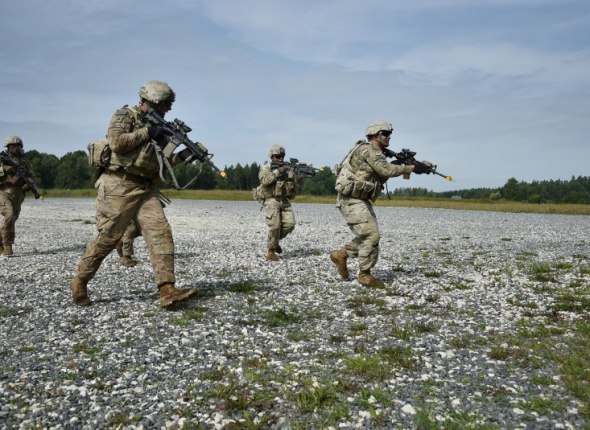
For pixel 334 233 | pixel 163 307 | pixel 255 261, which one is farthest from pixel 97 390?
pixel 334 233

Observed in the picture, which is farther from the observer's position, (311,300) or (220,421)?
(311,300)

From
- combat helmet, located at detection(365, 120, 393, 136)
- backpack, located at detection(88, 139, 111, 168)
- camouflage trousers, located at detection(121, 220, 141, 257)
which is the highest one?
combat helmet, located at detection(365, 120, 393, 136)

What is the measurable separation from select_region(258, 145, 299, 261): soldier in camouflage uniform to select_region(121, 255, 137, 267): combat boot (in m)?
4.33

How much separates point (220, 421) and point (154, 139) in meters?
5.86

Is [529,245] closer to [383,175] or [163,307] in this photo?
[383,175]

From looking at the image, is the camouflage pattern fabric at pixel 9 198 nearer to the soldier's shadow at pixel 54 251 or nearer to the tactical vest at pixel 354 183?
the soldier's shadow at pixel 54 251

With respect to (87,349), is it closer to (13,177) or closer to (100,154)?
(100,154)

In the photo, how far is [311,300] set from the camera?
35.8 feet

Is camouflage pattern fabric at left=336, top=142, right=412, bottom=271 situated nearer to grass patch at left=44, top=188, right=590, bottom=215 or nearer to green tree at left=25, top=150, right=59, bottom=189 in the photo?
grass patch at left=44, top=188, right=590, bottom=215

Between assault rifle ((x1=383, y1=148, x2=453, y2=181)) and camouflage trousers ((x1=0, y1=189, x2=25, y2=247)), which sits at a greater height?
assault rifle ((x1=383, y1=148, x2=453, y2=181))

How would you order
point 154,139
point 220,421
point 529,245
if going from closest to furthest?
point 220,421, point 154,139, point 529,245

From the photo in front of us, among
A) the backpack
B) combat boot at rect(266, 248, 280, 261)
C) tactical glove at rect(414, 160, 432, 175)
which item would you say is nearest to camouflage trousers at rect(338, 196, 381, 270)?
tactical glove at rect(414, 160, 432, 175)

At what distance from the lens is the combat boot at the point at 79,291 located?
10.1 meters

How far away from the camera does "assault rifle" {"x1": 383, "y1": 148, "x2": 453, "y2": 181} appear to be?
13.0 m
